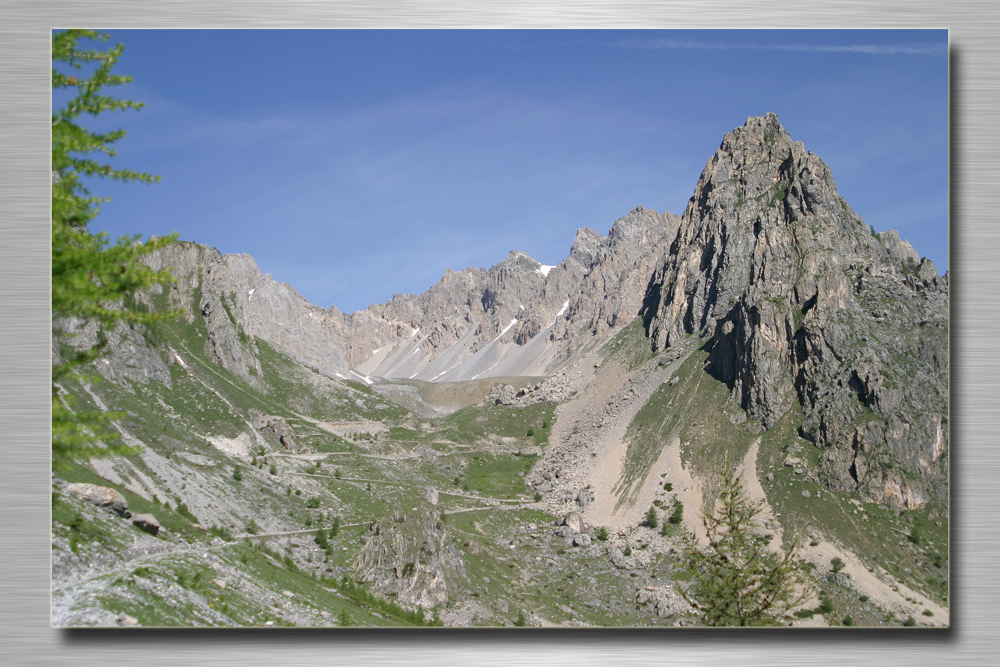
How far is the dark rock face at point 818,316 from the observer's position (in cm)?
7125

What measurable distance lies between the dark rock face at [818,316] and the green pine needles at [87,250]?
154 ft

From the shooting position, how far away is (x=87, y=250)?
13.9 meters

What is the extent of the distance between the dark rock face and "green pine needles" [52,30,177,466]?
47081 mm

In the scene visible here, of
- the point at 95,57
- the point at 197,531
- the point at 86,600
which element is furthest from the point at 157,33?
the point at 197,531

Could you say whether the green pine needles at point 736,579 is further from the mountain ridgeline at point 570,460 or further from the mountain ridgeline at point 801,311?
the mountain ridgeline at point 801,311

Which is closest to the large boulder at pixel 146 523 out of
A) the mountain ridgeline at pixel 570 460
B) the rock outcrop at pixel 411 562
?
the mountain ridgeline at pixel 570 460

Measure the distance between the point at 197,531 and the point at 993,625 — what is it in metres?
39.9

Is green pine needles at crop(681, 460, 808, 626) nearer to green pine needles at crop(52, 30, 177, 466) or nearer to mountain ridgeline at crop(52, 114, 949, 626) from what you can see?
mountain ridgeline at crop(52, 114, 949, 626)

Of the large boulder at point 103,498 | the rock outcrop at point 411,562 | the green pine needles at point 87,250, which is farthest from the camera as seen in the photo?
the rock outcrop at point 411,562

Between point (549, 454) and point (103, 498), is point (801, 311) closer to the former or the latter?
point (549, 454)

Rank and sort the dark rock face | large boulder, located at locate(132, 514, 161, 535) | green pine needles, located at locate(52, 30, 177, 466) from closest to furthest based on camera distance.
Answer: green pine needles, located at locate(52, 30, 177, 466) → large boulder, located at locate(132, 514, 161, 535) → the dark rock face

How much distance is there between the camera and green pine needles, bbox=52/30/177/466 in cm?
1371

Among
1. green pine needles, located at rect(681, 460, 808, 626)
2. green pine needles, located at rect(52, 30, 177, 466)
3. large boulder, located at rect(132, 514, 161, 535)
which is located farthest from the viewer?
large boulder, located at rect(132, 514, 161, 535)

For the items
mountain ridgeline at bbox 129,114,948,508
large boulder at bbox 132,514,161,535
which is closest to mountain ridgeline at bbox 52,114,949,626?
large boulder at bbox 132,514,161,535
